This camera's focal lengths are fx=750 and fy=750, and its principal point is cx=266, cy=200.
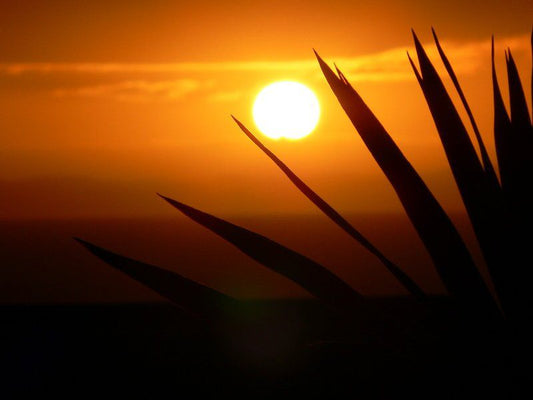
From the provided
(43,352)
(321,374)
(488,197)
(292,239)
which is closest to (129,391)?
(43,352)

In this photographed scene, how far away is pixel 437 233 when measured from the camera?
975 mm

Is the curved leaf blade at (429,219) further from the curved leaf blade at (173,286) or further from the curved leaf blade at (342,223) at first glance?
the curved leaf blade at (173,286)

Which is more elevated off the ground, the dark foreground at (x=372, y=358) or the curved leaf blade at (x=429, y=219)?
the curved leaf blade at (x=429, y=219)

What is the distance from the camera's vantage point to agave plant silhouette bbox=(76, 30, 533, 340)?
940 millimetres

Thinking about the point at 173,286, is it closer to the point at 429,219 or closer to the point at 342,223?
the point at 342,223

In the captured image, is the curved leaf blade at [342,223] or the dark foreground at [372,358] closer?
the dark foreground at [372,358]

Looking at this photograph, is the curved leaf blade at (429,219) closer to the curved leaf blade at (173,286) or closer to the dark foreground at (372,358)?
the dark foreground at (372,358)

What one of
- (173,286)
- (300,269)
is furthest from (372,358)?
(173,286)

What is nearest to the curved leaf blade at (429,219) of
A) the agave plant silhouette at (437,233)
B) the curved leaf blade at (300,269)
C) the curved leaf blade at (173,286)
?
the agave plant silhouette at (437,233)

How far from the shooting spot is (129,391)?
5.47 feet

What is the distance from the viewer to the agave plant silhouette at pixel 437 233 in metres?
0.94

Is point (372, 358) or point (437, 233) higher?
point (437, 233)

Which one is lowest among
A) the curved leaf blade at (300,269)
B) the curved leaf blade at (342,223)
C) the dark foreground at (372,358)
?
the dark foreground at (372,358)

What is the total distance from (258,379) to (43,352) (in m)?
1.48
